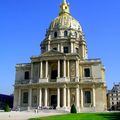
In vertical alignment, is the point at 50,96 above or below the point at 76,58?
below

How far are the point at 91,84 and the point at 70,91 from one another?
4778mm

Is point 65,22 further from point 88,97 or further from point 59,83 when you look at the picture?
point 88,97

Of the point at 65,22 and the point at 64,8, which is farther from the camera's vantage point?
the point at 64,8

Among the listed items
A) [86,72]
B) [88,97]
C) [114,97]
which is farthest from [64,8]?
[114,97]

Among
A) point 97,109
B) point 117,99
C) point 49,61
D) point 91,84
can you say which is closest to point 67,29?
point 49,61

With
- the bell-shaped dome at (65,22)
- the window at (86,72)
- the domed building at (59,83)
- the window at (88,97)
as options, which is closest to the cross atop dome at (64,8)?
the bell-shaped dome at (65,22)

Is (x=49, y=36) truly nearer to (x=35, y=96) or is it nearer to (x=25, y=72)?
(x=25, y=72)

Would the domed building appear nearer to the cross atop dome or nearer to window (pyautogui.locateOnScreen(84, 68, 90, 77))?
window (pyautogui.locateOnScreen(84, 68, 90, 77))

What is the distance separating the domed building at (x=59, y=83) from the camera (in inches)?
2383

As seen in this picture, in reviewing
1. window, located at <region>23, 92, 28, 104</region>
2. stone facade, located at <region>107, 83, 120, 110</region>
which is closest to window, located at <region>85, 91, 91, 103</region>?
window, located at <region>23, 92, 28, 104</region>

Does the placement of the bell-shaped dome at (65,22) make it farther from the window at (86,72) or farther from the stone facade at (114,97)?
the stone facade at (114,97)

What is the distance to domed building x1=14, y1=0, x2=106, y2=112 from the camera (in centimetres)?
6053

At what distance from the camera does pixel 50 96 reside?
63.3 meters

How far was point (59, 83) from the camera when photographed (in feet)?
199
